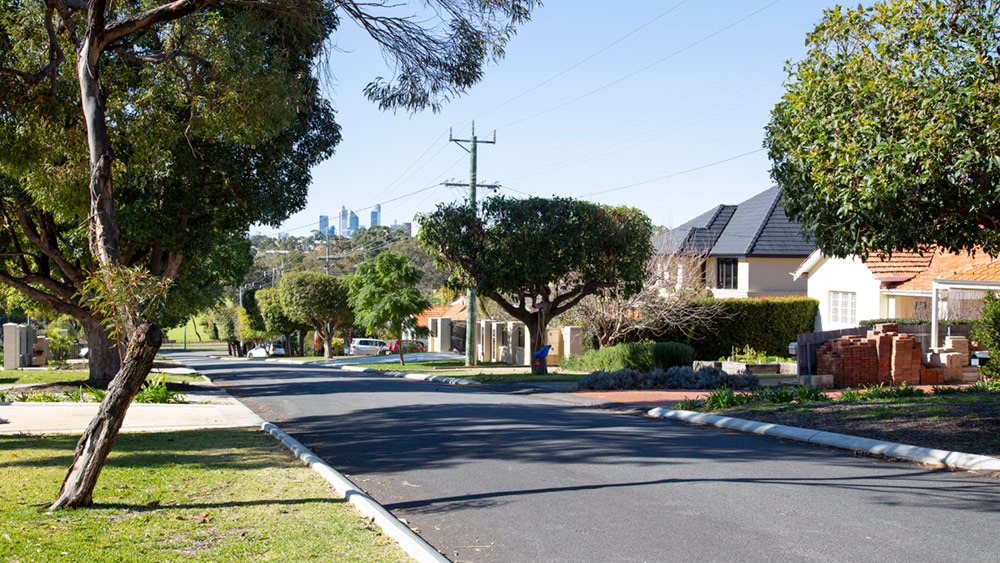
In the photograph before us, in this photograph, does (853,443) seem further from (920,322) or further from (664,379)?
(920,322)

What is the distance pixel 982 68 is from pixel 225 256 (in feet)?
78.4

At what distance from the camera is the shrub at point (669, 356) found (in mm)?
25906

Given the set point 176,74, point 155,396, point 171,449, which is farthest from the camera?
point 155,396

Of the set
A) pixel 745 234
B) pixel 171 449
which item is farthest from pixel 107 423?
pixel 745 234

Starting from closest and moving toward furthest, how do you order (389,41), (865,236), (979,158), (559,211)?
(979,158) < (865,236) < (389,41) < (559,211)

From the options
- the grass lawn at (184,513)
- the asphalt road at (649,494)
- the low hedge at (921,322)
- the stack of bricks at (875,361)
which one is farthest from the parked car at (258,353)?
the grass lawn at (184,513)

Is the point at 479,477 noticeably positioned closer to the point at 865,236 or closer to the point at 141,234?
the point at 865,236

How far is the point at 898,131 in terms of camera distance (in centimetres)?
1005

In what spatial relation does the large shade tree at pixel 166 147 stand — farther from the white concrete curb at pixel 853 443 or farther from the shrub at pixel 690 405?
the shrub at pixel 690 405

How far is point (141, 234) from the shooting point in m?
18.2

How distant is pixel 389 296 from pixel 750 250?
16.6 meters

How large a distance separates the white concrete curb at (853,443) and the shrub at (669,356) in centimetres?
1119

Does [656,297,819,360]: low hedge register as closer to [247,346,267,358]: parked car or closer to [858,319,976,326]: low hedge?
[858,319,976,326]: low hedge

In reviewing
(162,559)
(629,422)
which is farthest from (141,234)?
(162,559)
